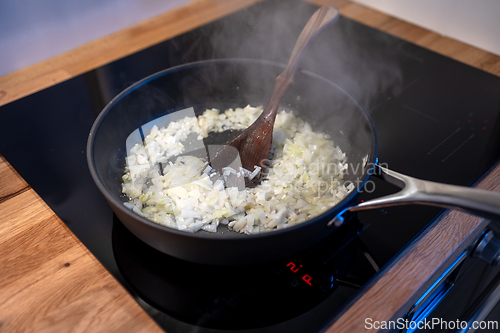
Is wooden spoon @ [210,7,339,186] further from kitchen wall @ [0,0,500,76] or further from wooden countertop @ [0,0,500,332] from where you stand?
kitchen wall @ [0,0,500,76]

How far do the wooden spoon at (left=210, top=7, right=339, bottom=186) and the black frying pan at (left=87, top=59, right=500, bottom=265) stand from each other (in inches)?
3.0

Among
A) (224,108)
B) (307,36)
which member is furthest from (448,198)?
(224,108)

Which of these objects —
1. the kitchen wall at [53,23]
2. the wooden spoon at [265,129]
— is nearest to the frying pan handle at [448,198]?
the wooden spoon at [265,129]

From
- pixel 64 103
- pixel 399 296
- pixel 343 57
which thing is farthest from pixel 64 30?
pixel 399 296

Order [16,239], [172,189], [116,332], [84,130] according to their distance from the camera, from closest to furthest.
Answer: [116,332] < [16,239] < [172,189] < [84,130]

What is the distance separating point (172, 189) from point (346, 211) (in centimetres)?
40

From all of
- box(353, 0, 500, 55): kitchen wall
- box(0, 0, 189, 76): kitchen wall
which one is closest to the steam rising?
box(353, 0, 500, 55): kitchen wall

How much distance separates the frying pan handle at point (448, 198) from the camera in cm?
54

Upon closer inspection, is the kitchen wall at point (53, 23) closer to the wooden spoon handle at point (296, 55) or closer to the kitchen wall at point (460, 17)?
the wooden spoon handle at point (296, 55)

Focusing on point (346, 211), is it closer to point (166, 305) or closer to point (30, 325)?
point (166, 305)

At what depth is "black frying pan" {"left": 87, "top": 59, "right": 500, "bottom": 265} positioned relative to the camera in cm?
61

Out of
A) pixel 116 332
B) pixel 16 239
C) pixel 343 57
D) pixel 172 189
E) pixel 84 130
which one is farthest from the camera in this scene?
pixel 343 57

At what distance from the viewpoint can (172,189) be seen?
87cm

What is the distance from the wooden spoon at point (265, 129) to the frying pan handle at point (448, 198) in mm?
349
